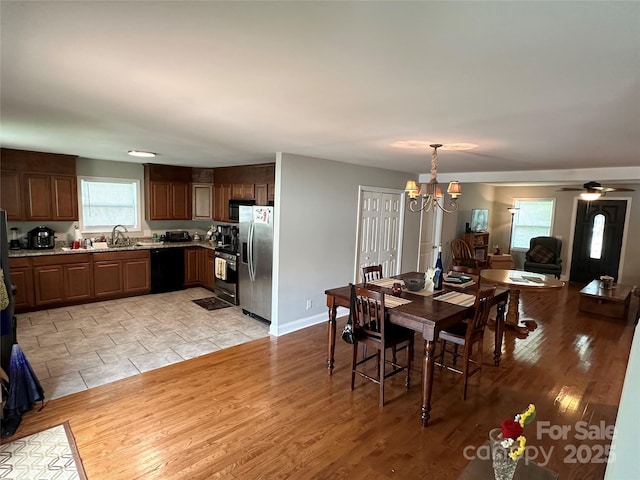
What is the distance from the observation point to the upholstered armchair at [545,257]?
7.98 m

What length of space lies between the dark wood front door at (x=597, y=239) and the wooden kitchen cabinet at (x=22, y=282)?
1092cm

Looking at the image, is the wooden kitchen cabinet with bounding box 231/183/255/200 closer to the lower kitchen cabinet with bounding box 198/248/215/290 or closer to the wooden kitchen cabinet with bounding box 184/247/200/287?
the lower kitchen cabinet with bounding box 198/248/215/290

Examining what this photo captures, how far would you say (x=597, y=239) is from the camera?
25.8 feet

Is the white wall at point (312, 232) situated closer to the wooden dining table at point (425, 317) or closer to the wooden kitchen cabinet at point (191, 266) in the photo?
the wooden dining table at point (425, 317)

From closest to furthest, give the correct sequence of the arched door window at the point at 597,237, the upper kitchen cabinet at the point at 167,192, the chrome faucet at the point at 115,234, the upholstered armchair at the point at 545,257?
the chrome faucet at the point at 115,234
the upper kitchen cabinet at the point at 167,192
the arched door window at the point at 597,237
the upholstered armchair at the point at 545,257

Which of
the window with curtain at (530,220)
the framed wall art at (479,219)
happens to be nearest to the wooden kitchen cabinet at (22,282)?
the framed wall art at (479,219)

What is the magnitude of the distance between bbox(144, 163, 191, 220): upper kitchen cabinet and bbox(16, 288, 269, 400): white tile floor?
5.57 feet

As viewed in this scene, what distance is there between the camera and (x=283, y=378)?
3.42 meters

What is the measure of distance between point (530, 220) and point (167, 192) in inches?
353

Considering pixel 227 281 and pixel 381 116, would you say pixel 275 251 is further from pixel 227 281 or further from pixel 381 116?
pixel 381 116

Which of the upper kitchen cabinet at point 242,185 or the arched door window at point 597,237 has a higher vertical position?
the upper kitchen cabinet at point 242,185

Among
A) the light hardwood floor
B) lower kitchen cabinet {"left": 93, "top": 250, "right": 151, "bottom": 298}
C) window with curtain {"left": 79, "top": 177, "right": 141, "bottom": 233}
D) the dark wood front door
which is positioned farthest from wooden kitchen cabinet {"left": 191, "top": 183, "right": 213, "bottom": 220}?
the dark wood front door

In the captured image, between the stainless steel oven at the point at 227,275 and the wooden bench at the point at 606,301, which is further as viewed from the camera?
the stainless steel oven at the point at 227,275

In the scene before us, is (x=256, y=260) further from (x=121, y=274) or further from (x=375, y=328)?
(x=121, y=274)
